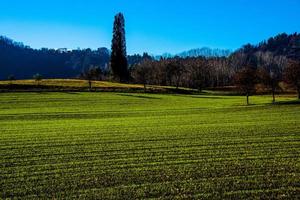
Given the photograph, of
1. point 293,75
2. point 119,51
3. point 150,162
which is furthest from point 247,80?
point 119,51

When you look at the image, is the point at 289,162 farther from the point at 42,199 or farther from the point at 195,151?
the point at 42,199

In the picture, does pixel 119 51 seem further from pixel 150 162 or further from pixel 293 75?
pixel 150 162

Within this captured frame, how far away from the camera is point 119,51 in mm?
139750

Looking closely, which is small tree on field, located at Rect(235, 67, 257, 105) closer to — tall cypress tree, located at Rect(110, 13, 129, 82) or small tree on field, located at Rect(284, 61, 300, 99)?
small tree on field, located at Rect(284, 61, 300, 99)

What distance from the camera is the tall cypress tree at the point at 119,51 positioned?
139125 mm

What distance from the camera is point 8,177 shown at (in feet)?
67.4

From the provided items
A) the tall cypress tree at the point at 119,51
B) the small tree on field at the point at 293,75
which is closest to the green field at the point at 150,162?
the small tree on field at the point at 293,75

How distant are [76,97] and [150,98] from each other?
14.0 meters

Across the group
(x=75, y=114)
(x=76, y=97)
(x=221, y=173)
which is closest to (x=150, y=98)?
(x=76, y=97)

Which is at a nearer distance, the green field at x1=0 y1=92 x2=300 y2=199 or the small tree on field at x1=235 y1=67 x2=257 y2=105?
the green field at x1=0 y1=92 x2=300 y2=199

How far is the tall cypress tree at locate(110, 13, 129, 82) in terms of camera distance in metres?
139

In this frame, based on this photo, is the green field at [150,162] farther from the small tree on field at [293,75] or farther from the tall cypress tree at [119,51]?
the tall cypress tree at [119,51]

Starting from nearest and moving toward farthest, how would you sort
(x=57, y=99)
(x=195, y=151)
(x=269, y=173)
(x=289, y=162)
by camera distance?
(x=269, y=173)
(x=289, y=162)
(x=195, y=151)
(x=57, y=99)

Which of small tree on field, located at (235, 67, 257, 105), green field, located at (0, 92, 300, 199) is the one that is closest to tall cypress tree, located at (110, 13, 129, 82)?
small tree on field, located at (235, 67, 257, 105)
